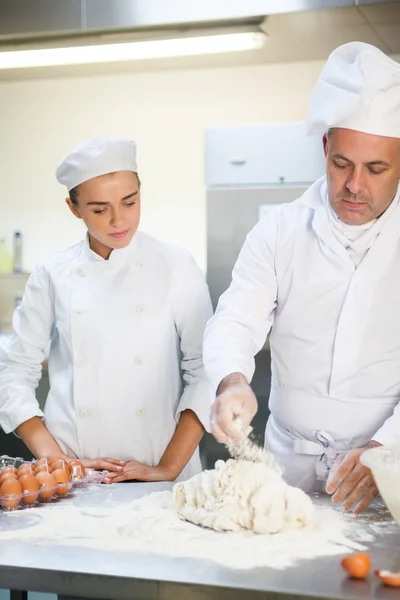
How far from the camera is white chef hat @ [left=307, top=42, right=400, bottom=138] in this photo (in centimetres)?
167

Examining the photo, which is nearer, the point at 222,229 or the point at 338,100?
the point at 338,100

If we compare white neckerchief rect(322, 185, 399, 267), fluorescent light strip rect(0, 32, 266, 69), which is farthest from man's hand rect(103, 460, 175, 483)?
fluorescent light strip rect(0, 32, 266, 69)

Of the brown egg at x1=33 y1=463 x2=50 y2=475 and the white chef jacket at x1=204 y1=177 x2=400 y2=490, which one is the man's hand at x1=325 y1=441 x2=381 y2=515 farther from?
the brown egg at x1=33 y1=463 x2=50 y2=475

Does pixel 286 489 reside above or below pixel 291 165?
below

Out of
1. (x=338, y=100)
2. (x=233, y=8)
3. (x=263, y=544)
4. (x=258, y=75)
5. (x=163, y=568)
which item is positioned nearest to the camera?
(x=163, y=568)

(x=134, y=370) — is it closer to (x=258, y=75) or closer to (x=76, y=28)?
(x=76, y=28)

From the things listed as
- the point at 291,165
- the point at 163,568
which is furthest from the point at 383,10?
the point at 163,568

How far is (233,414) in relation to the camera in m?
1.51

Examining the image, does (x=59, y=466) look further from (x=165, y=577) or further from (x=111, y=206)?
(x=111, y=206)

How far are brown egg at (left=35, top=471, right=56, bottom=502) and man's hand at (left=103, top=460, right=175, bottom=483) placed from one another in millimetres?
198

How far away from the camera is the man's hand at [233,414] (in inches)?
58.6

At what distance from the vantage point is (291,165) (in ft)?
11.7

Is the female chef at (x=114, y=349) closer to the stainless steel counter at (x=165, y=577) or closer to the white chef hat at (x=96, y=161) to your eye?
the white chef hat at (x=96, y=161)

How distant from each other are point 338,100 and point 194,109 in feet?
9.71
